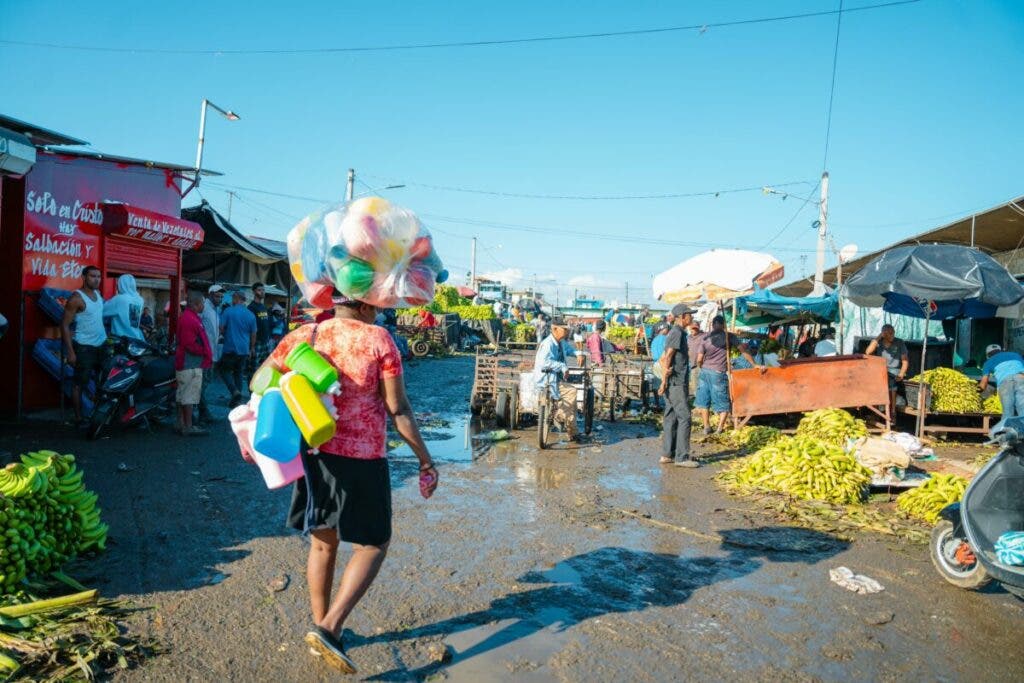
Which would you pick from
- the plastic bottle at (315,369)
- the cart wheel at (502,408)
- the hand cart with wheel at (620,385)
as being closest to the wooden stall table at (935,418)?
the hand cart with wheel at (620,385)

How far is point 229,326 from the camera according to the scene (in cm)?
1112

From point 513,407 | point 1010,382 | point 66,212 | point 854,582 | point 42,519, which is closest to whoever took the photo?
point 42,519

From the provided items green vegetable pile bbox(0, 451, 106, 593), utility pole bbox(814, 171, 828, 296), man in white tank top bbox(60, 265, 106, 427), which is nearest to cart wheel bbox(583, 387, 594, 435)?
man in white tank top bbox(60, 265, 106, 427)

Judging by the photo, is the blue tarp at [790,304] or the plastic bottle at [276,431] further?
the blue tarp at [790,304]

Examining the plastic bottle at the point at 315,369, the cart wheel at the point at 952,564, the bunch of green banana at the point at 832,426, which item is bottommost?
the cart wheel at the point at 952,564

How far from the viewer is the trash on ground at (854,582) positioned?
191 inches

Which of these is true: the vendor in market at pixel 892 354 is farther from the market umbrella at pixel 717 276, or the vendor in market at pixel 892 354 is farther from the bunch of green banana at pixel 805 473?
the bunch of green banana at pixel 805 473

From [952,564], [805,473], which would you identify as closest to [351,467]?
[952,564]

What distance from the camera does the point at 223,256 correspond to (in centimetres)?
1764

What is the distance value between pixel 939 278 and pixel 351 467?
30.7ft

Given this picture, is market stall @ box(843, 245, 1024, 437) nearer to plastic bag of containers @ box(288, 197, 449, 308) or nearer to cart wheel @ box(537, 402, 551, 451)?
cart wheel @ box(537, 402, 551, 451)

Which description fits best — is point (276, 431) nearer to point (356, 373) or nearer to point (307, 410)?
point (307, 410)

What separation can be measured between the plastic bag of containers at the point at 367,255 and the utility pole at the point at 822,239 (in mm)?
22601

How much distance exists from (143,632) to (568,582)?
103 inches
